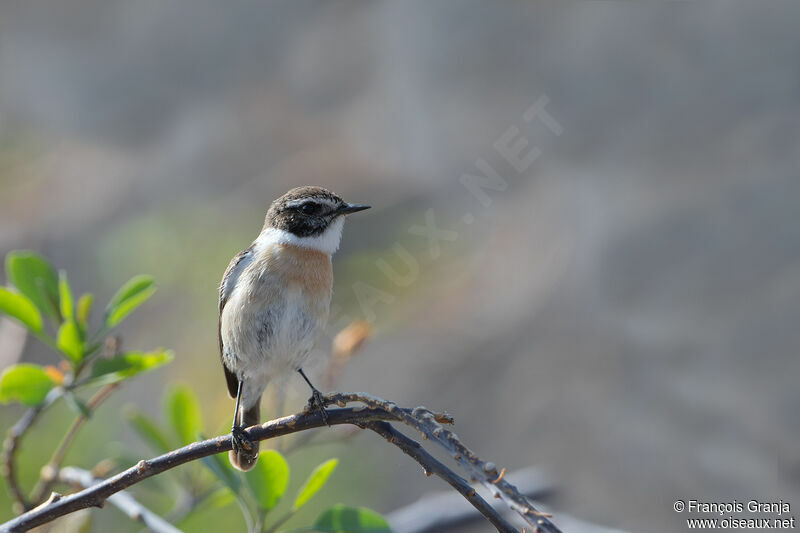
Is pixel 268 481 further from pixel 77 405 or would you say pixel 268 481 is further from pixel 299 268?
pixel 299 268

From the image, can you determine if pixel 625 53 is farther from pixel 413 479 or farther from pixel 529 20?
pixel 413 479

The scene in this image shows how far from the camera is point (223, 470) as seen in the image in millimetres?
1643

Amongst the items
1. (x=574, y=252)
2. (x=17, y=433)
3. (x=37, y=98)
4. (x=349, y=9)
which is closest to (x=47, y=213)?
(x=37, y=98)

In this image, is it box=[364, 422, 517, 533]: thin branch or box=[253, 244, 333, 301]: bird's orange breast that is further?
box=[253, 244, 333, 301]: bird's orange breast

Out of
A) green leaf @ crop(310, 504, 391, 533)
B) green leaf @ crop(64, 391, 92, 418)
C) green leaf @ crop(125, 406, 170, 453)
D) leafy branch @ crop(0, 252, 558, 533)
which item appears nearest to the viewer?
leafy branch @ crop(0, 252, 558, 533)

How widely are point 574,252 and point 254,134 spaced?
12.6 feet

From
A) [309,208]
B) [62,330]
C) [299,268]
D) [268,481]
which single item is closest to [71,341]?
[62,330]

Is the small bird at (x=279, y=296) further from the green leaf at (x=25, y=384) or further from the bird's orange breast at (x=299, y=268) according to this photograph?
the green leaf at (x=25, y=384)

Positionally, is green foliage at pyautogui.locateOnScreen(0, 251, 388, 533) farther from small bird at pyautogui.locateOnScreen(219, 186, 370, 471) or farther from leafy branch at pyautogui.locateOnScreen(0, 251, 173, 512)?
small bird at pyautogui.locateOnScreen(219, 186, 370, 471)

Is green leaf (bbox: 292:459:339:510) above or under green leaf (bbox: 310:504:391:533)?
above

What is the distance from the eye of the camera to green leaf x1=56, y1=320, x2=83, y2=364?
1629mm

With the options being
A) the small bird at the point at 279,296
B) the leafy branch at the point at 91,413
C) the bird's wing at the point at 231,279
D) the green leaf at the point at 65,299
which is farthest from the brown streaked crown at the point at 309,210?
the green leaf at the point at 65,299

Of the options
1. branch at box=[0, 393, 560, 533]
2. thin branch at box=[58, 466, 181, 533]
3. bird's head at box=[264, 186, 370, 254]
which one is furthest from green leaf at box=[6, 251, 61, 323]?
bird's head at box=[264, 186, 370, 254]

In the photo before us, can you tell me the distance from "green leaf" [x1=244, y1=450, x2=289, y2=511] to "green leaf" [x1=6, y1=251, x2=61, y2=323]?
Result: 24.4 inches
